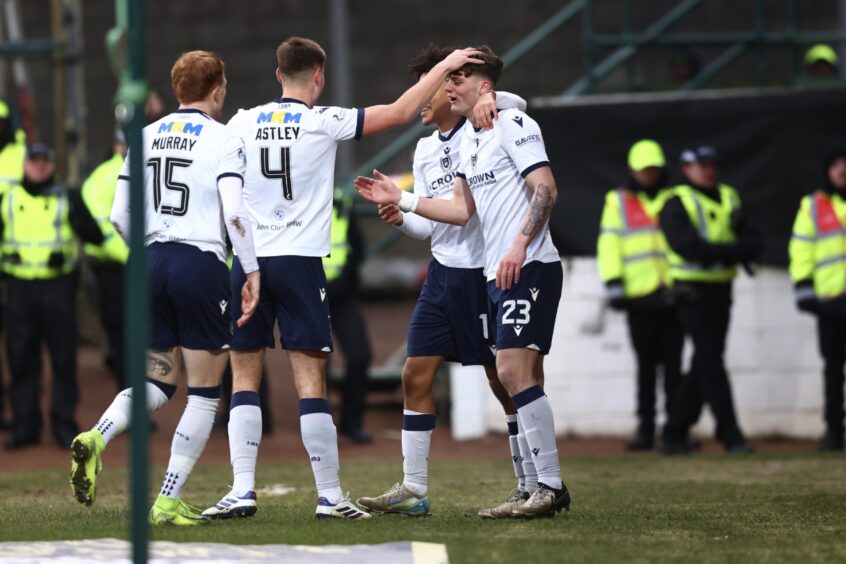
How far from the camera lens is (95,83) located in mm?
23125

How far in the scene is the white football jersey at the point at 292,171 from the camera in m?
7.63

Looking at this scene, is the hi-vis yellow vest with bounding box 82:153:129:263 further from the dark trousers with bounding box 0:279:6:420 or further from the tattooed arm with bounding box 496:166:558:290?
the tattooed arm with bounding box 496:166:558:290

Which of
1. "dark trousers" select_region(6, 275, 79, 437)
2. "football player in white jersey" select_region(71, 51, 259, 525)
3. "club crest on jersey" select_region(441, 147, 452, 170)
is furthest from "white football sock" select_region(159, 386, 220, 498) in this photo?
"dark trousers" select_region(6, 275, 79, 437)

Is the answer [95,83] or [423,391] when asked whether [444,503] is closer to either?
[423,391]

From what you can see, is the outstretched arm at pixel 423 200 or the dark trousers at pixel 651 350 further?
the dark trousers at pixel 651 350

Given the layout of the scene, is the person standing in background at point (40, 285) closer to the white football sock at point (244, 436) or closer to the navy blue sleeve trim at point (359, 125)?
the white football sock at point (244, 436)

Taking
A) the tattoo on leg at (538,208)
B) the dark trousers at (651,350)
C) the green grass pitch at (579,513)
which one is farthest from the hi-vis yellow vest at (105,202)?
the tattoo on leg at (538,208)

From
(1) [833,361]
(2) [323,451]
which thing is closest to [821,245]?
(1) [833,361]

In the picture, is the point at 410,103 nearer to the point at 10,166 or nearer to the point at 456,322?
the point at 456,322

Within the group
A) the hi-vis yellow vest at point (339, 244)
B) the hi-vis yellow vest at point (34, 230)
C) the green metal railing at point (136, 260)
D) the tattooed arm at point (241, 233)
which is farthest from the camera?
the hi-vis yellow vest at point (339, 244)

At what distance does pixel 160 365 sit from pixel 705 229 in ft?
20.3

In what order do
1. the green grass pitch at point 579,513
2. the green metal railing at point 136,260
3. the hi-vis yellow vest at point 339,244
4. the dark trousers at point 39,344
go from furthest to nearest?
the hi-vis yellow vest at point 339,244 → the dark trousers at point 39,344 → the green grass pitch at point 579,513 → the green metal railing at point 136,260

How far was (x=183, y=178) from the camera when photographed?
762 cm

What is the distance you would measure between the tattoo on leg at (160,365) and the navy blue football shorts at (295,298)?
18.9 inches
